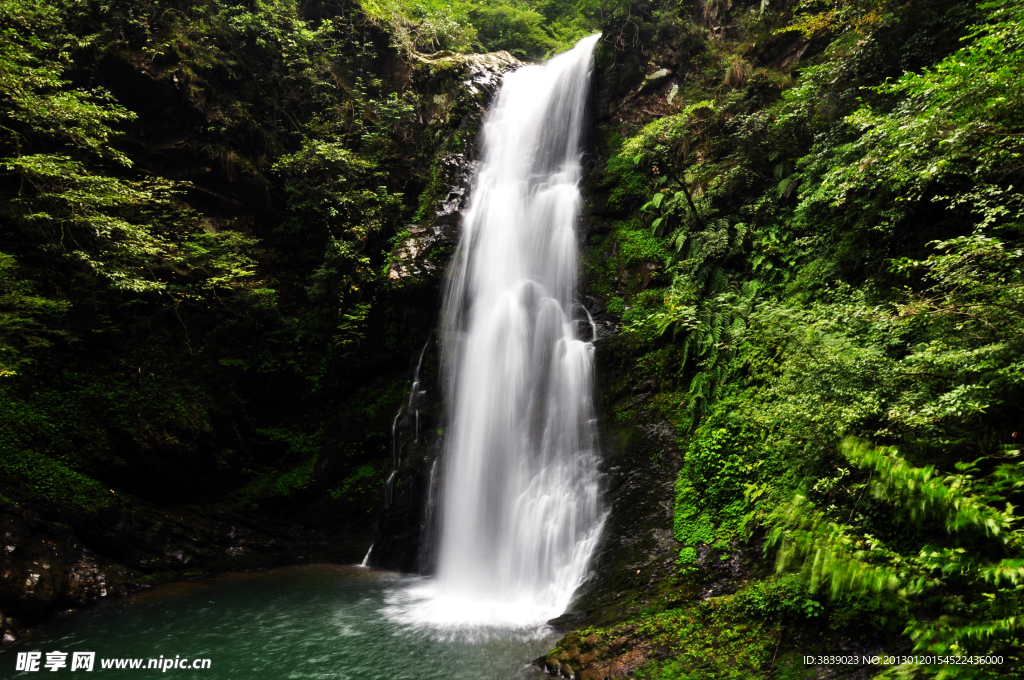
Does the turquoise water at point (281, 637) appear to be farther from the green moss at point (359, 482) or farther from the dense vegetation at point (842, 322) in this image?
the green moss at point (359, 482)

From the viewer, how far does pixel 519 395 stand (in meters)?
11.5

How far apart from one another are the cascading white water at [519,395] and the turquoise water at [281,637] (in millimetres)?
762

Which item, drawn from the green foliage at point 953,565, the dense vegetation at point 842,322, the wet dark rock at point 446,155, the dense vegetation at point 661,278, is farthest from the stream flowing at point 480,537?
the green foliage at point 953,565

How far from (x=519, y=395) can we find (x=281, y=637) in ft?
21.0

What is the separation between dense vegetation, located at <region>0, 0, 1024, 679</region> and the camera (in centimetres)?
452

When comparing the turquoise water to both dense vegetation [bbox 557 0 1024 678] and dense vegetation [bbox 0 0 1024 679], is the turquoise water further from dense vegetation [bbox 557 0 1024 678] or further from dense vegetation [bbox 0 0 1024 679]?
dense vegetation [bbox 557 0 1024 678]

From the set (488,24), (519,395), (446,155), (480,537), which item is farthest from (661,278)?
(488,24)

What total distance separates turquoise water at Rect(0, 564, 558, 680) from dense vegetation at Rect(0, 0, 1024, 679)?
1833mm

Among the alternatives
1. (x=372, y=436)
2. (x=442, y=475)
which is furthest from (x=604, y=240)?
(x=372, y=436)

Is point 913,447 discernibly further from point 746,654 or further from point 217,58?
point 217,58

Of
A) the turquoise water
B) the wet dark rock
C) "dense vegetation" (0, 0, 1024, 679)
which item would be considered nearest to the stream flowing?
the turquoise water

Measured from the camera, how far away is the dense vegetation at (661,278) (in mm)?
4516

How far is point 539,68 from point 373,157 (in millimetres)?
7949

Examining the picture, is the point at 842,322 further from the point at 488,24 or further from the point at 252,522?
the point at 488,24
